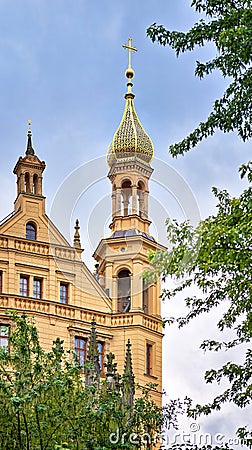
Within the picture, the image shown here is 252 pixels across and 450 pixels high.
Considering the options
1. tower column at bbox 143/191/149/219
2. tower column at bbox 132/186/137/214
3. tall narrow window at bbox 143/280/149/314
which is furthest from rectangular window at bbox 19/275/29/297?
tower column at bbox 143/191/149/219

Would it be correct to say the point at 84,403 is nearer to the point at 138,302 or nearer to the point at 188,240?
the point at 188,240

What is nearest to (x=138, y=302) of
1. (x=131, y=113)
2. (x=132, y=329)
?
(x=132, y=329)

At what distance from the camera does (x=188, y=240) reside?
1702cm

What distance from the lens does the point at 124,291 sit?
47406mm

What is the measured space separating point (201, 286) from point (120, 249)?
28.9 metres

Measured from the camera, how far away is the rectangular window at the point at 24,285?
4384cm

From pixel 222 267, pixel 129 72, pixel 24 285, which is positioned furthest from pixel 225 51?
pixel 129 72

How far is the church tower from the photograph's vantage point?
46.1m

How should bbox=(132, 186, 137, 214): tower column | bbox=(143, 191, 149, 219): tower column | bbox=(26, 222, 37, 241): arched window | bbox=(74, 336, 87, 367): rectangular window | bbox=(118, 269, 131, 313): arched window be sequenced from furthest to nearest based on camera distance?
bbox=(143, 191, 149, 219): tower column
bbox=(132, 186, 137, 214): tower column
bbox=(118, 269, 131, 313): arched window
bbox=(26, 222, 37, 241): arched window
bbox=(74, 336, 87, 367): rectangular window

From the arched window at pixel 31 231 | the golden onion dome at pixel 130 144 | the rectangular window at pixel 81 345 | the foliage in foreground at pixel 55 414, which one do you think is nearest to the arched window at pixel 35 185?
the arched window at pixel 31 231

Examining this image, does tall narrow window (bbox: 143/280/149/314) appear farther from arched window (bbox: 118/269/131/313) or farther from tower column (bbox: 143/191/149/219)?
tower column (bbox: 143/191/149/219)

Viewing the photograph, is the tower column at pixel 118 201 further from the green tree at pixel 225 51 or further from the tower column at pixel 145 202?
the green tree at pixel 225 51

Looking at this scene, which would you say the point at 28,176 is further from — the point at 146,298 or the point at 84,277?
the point at 146,298

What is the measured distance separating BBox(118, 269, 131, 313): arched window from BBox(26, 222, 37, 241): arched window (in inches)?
195
